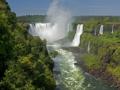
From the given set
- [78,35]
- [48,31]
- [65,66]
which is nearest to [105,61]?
[65,66]

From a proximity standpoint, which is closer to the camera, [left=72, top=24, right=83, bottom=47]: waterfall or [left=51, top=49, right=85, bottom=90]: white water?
[left=51, top=49, right=85, bottom=90]: white water

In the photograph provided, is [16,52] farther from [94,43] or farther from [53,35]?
[53,35]

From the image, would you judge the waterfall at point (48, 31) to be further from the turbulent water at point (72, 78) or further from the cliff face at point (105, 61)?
the turbulent water at point (72, 78)

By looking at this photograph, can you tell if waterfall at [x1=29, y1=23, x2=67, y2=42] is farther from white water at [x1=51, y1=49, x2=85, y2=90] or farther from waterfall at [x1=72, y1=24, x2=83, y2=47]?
white water at [x1=51, y1=49, x2=85, y2=90]

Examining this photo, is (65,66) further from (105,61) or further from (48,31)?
(48,31)

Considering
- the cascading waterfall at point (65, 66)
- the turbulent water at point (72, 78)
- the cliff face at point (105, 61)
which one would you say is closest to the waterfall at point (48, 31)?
the cascading waterfall at point (65, 66)

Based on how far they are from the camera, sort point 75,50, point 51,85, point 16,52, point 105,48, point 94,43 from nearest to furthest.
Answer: point 16,52, point 51,85, point 105,48, point 94,43, point 75,50

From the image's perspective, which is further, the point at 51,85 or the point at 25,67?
the point at 51,85

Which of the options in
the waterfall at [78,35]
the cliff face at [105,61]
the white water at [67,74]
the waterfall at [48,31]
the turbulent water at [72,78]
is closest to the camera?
the white water at [67,74]

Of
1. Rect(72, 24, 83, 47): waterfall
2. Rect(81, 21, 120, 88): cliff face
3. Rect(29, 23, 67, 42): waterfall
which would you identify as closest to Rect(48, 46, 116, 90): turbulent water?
Rect(81, 21, 120, 88): cliff face

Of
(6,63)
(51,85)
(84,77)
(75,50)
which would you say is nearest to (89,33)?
(75,50)

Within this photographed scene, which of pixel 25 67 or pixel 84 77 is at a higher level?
pixel 25 67
